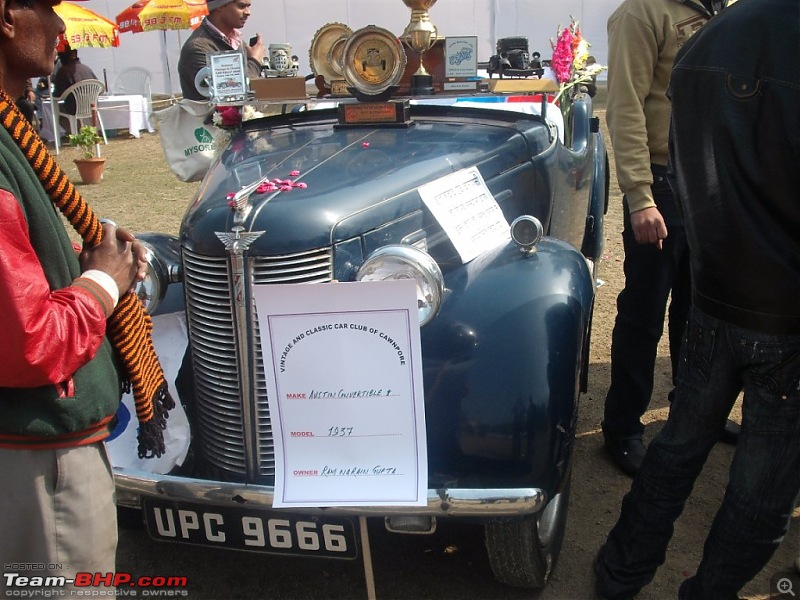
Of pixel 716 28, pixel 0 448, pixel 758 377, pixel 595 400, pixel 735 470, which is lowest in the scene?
pixel 595 400

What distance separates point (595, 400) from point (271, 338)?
2243 millimetres

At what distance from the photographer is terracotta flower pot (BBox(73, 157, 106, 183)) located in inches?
373

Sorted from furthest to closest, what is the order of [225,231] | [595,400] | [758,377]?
[595,400] < [225,231] < [758,377]

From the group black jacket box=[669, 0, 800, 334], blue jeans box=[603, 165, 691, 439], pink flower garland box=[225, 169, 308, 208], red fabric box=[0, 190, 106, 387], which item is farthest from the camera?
blue jeans box=[603, 165, 691, 439]

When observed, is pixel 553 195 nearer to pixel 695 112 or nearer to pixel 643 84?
pixel 643 84

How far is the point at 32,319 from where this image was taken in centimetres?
133

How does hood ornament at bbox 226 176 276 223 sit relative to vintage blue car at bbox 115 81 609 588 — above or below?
above

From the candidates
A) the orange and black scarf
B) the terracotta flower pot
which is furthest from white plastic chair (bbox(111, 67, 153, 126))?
the orange and black scarf

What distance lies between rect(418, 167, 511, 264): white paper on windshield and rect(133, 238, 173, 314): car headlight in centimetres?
93

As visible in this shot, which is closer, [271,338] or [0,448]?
[0,448]

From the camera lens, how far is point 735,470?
206 centimetres

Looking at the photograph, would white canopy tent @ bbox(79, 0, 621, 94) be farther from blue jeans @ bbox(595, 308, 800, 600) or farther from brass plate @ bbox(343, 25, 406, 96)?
blue jeans @ bbox(595, 308, 800, 600)

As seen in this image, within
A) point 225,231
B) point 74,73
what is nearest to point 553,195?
point 225,231

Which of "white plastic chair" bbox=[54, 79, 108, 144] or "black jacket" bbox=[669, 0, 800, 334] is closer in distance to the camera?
"black jacket" bbox=[669, 0, 800, 334]
